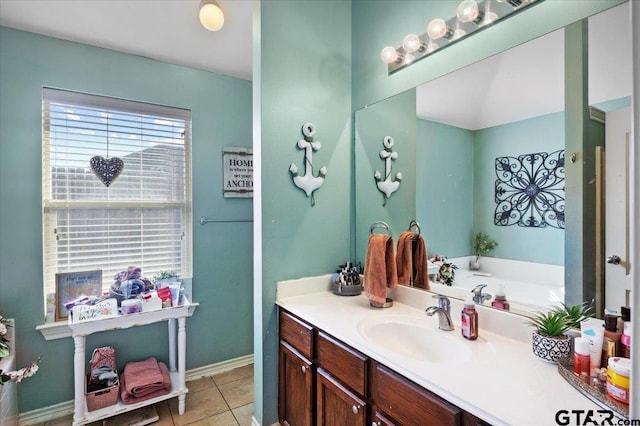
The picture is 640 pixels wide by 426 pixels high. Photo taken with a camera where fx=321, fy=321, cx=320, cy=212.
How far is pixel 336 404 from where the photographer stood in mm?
1374

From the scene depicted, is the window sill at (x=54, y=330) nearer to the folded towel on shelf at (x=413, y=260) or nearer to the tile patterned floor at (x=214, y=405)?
the tile patterned floor at (x=214, y=405)

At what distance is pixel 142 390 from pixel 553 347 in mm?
2220

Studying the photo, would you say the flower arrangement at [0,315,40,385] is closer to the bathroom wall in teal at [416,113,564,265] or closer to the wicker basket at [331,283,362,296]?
the wicker basket at [331,283,362,296]

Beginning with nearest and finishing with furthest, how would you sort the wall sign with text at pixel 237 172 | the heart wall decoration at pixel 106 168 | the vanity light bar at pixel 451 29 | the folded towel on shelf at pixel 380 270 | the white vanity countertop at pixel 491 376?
the white vanity countertop at pixel 491 376, the vanity light bar at pixel 451 29, the folded towel on shelf at pixel 380 270, the heart wall decoration at pixel 106 168, the wall sign with text at pixel 237 172

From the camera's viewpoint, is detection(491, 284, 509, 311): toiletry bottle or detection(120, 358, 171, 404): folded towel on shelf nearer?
detection(491, 284, 509, 311): toiletry bottle

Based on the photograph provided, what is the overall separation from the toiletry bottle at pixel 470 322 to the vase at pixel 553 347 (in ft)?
0.71

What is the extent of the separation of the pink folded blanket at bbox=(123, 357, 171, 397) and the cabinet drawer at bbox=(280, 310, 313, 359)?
0.97 m

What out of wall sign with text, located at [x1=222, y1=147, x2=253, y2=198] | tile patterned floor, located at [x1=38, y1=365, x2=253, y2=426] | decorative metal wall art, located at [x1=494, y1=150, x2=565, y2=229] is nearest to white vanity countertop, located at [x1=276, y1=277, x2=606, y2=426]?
decorative metal wall art, located at [x1=494, y1=150, x2=565, y2=229]

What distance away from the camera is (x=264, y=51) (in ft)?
5.80

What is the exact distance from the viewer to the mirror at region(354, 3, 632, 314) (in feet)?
3.81

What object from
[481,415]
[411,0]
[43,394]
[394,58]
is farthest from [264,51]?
[43,394]

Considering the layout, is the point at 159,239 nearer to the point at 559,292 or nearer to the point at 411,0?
the point at 411,0

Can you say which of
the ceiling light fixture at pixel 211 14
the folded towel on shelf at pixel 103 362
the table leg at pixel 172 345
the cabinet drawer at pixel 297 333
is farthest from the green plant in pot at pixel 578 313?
the folded towel on shelf at pixel 103 362

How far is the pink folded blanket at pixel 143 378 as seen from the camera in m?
2.01
